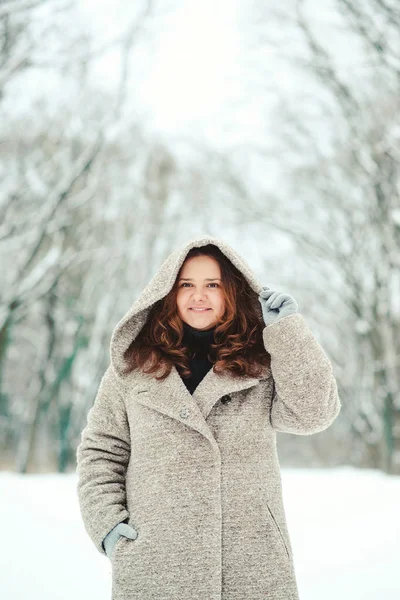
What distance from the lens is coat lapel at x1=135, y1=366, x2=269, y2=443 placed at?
1.97 meters

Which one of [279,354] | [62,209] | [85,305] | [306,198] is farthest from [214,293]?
[85,305]

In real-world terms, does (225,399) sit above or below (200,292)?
below

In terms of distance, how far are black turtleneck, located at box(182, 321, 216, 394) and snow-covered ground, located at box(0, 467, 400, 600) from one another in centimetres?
200

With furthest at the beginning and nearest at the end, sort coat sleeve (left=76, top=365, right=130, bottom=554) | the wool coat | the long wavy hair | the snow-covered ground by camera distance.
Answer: the snow-covered ground, the long wavy hair, coat sleeve (left=76, top=365, right=130, bottom=554), the wool coat

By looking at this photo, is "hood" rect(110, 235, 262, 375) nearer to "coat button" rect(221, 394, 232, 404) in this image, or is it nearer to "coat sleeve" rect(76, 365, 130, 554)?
"coat sleeve" rect(76, 365, 130, 554)

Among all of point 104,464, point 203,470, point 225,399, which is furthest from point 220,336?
point 104,464

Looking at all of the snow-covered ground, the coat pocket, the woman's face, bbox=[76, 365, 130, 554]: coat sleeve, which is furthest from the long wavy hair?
the snow-covered ground

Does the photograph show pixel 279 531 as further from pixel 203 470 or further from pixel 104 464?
pixel 104 464

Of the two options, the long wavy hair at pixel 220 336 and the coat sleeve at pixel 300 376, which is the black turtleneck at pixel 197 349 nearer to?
the long wavy hair at pixel 220 336

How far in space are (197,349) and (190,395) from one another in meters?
0.26

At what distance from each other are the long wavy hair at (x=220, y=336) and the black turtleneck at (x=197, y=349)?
0.10 feet

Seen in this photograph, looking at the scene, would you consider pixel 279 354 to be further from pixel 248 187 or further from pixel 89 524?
pixel 248 187

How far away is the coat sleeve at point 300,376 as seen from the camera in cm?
192

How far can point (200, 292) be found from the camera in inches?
86.7
